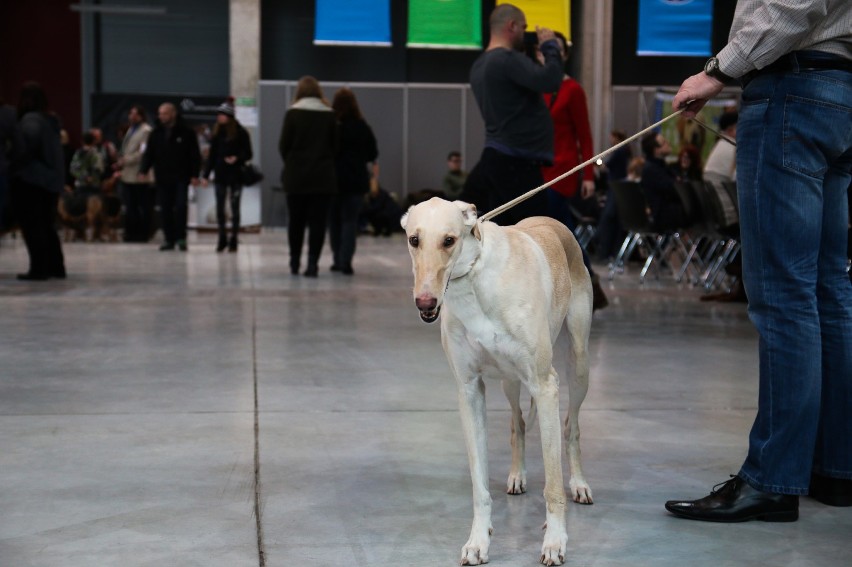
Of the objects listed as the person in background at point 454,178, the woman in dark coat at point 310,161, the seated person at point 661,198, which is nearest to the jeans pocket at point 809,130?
the seated person at point 661,198

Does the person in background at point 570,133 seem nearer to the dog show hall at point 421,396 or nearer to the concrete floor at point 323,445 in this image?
the dog show hall at point 421,396

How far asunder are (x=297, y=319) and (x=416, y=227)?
5190mm

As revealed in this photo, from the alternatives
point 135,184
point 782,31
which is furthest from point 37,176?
point 782,31

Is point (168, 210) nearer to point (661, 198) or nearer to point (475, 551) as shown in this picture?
point (661, 198)

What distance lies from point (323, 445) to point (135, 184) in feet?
45.1

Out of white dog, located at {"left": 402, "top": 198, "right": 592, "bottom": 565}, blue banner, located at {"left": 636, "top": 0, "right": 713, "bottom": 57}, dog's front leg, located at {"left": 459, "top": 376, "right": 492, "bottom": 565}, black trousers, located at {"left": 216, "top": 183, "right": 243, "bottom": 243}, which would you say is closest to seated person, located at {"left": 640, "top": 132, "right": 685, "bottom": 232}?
black trousers, located at {"left": 216, "top": 183, "right": 243, "bottom": 243}

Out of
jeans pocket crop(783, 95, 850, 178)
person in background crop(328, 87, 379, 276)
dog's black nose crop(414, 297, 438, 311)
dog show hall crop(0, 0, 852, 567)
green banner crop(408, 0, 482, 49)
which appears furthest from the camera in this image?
green banner crop(408, 0, 482, 49)

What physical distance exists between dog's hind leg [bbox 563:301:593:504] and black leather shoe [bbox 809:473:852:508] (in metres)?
0.67

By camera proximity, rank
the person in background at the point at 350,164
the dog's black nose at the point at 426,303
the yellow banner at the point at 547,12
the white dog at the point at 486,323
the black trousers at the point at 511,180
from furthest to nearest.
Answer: the yellow banner at the point at 547,12, the person in background at the point at 350,164, the black trousers at the point at 511,180, the white dog at the point at 486,323, the dog's black nose at the point at 426,303

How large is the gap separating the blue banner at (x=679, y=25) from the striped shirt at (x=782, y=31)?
1779 centimetres

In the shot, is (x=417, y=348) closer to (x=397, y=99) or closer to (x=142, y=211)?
(x=142, y=211)

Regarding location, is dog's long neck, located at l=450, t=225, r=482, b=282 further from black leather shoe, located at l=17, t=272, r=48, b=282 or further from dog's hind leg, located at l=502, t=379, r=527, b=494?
black leather shoe, located at l=17, t=272, r=48, b=282

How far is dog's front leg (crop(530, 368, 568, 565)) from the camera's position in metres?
2.78

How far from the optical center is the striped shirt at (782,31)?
297cm
